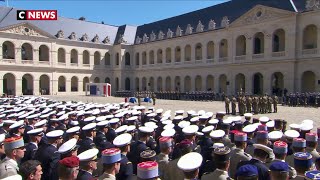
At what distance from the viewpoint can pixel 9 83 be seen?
5256 centimetres

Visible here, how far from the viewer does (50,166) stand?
5.56m

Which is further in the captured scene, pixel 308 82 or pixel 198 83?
pixel 198 83

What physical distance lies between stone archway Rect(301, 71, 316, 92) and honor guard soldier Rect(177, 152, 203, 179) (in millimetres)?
35735

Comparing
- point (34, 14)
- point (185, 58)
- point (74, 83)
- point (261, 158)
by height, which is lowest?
point (261, 158)

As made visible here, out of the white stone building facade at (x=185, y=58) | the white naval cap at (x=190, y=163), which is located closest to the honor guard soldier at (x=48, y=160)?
the white naval cap at (x=190, y=163)

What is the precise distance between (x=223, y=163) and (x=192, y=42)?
47.0 m

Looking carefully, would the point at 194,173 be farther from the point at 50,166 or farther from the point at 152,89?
the point at 152,89

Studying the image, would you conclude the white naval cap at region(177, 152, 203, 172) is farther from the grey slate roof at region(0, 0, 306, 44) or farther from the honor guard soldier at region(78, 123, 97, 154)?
the grey slate roof at region(0, 0, 306, 44)

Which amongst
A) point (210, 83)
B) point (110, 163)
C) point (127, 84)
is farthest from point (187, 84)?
point (110, 163)

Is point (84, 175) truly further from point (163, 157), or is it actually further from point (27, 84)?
point (27, 84)

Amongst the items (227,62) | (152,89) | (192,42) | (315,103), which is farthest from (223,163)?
(152,89)

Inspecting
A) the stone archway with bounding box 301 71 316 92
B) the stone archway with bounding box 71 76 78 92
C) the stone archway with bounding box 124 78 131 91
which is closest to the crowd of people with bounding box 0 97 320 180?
the stone archway with bounding box 301 71 316 92

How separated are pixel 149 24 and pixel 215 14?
18779mm

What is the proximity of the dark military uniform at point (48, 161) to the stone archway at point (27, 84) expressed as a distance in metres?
51.8
